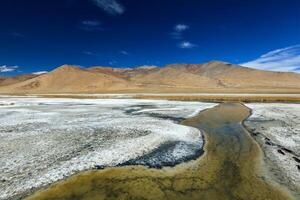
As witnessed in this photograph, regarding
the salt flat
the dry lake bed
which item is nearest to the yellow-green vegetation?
the dry lake bed

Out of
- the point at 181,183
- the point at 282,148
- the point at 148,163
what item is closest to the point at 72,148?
the point at 148,163

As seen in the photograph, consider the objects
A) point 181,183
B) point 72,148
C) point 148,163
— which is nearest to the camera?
point 181,183

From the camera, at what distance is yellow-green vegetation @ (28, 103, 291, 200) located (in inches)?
326

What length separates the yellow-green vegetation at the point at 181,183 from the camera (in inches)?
326

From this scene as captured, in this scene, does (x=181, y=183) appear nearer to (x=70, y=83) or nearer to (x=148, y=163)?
(x=148, y=163)

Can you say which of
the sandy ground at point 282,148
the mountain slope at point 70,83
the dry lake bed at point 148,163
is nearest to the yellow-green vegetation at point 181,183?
the dry lake bed at point 148,163

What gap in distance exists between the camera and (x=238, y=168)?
10633mm

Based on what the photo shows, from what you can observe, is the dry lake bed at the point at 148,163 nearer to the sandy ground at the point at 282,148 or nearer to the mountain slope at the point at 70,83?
the sandy ground at the point at 282,148

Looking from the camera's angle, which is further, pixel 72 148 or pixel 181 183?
pixel 72 148

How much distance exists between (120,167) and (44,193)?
3.29 meters

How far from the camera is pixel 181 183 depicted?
9250mm

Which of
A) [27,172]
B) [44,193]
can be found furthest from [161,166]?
[27,172]

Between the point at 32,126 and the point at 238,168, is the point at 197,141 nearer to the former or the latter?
the point at 238,168

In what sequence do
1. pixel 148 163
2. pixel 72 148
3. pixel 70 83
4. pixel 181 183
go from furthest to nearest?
pixel 70 83 → pixel 72 148 → pixel 148 163 → pixel 181 183
